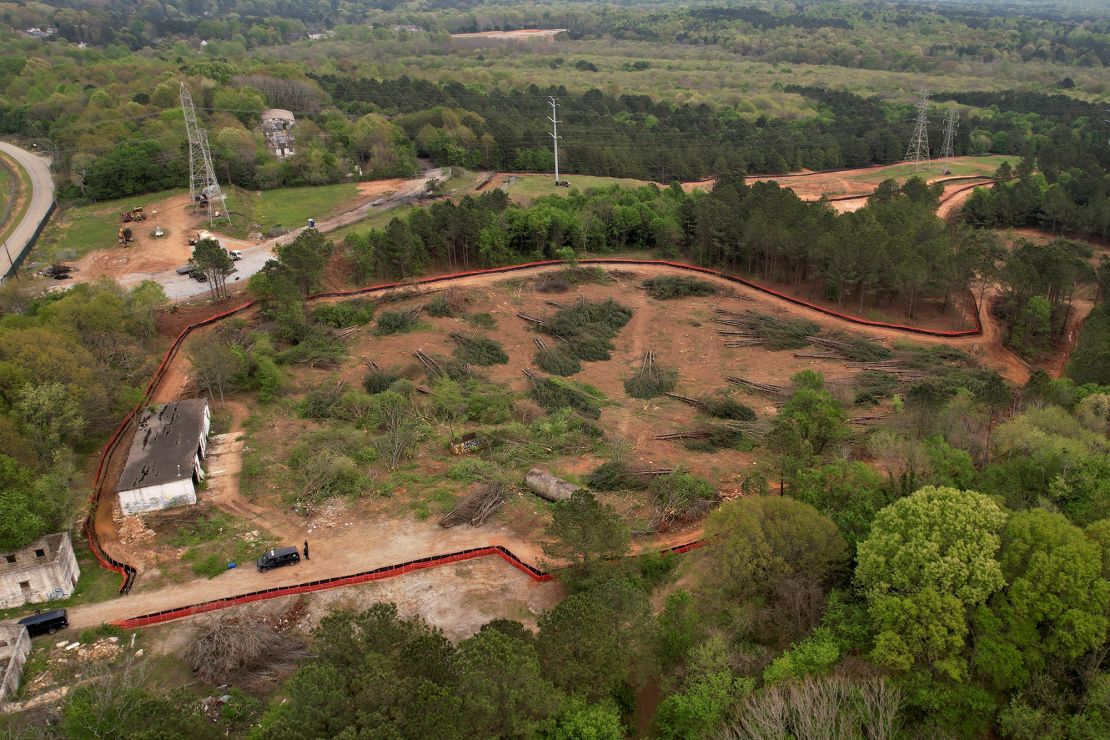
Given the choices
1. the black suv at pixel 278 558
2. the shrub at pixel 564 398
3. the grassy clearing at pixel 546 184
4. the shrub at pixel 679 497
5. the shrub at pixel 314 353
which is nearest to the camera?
the black suv at pixel 278 558

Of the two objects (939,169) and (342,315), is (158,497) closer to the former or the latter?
(342,315)

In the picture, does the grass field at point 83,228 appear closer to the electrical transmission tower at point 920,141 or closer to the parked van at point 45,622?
the parked van at point 45,622

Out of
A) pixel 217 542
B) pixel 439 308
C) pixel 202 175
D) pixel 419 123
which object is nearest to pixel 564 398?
pixel 439 308

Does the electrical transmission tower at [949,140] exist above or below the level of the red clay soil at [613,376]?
above

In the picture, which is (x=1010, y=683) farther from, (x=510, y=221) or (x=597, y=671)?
(x=510, y=221)

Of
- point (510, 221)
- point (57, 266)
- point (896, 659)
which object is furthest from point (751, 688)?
point (57, 266)

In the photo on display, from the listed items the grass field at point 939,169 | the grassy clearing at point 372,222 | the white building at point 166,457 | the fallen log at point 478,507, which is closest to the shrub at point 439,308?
the grassy clearing at point 372,222

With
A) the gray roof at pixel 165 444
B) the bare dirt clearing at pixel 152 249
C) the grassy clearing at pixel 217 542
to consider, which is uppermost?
the bare dirt clearing at pixel 152 249
